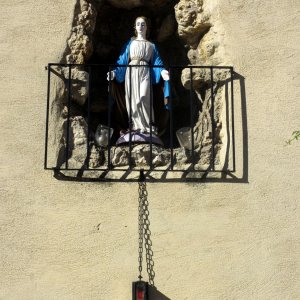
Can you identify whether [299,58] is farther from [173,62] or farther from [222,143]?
[173,62]

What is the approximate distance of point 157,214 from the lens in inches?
204

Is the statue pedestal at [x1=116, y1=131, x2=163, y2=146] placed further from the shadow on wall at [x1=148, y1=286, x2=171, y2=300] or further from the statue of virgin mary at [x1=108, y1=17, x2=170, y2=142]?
the shadow on wall at [x1=148, y1=286, x2=171, y2=300]

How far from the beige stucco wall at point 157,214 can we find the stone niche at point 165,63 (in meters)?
0.14

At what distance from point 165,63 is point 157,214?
172 cm

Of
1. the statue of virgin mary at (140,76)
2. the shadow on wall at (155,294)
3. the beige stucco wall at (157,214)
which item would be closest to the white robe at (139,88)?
the statue of virgin mary at (140,76)

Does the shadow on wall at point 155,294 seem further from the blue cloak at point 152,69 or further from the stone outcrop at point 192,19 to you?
the stone outcrop at point 192,19

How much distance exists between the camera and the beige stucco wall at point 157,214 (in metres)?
5.02

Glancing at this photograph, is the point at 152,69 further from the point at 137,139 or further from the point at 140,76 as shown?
the point at 137,139

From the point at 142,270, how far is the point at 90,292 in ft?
1.16

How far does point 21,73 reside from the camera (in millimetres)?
5496

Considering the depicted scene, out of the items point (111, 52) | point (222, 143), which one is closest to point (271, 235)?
point (222, 143)

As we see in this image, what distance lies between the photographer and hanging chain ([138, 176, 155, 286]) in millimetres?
5043

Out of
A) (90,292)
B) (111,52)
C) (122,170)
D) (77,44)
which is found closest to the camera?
(90,292)

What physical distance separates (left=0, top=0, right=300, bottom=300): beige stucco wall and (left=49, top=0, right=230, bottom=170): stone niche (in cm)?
14
